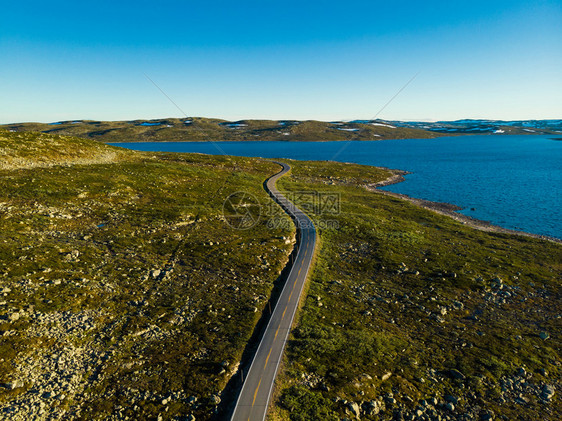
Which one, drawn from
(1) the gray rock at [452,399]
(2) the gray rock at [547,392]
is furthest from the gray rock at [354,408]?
(2) the gray rock at [547,392]

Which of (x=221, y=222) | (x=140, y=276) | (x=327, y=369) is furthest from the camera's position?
(x=221, y=222)

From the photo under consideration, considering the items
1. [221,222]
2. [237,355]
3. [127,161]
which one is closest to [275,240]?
[221,222]

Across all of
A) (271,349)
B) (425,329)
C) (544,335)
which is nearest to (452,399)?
(425,329)

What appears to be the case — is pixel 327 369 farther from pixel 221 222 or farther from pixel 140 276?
pixel 221 222

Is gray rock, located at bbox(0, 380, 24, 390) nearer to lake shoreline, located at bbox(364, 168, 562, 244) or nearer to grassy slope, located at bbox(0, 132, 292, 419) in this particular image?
grassy slope, located at bbox(0, 132, 292, 419)

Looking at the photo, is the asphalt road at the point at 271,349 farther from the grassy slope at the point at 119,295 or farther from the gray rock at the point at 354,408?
the gray rock at the point at 354,408

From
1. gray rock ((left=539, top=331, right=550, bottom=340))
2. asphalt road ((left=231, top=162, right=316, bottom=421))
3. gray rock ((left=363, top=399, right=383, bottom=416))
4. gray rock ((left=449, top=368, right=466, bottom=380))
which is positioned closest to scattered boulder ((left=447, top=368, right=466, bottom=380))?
gray rock ((left=449, top=368, right=466, bottom=380))
